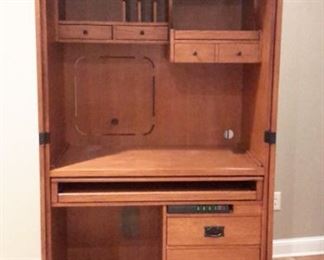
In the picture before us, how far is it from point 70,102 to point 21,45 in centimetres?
38

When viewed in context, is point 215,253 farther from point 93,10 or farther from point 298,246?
point 93,10

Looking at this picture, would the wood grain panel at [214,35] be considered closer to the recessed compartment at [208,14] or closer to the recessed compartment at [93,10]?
the recessed compartment at [208,14]

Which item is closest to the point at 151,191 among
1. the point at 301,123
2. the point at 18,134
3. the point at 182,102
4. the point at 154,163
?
the point at 154,163

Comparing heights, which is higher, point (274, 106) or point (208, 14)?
point (208, 14)

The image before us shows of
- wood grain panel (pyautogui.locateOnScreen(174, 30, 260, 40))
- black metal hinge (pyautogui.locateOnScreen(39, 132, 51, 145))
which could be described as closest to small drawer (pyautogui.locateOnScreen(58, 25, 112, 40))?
wood grain panel (pyautogui.locateOnScreen(174, 30, 260, 40))

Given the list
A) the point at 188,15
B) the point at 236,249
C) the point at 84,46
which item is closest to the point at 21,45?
the point at 84,46

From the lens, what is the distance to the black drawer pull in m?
2.02

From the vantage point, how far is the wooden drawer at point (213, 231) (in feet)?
6.60

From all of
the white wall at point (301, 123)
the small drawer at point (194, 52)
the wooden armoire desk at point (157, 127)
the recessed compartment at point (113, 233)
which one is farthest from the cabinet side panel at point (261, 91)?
the recessed compartment at point (113, 233)

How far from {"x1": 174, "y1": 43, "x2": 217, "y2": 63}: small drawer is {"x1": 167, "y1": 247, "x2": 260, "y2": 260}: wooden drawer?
87 cm

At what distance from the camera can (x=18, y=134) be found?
2.38m

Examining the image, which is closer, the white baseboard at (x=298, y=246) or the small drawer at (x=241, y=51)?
the small drawer at (x=241, y=51)

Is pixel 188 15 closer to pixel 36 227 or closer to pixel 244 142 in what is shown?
pixel 244 142

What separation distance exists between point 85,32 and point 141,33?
0.26 meters
